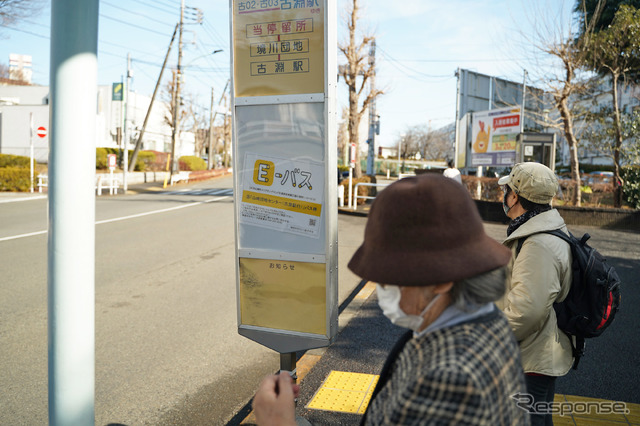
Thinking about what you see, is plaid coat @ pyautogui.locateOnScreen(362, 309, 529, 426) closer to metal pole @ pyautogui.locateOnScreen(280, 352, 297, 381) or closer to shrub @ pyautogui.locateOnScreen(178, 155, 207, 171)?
metal pole @ pyautogui.locateOnScreen(280, 352, 297, 381)

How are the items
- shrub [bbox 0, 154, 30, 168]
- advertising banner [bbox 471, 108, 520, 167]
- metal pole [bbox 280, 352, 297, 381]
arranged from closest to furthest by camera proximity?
metal pole [bbox 280, 352, 297, 381], advertising banner [bbox 471, 108, 520, 167], shrub [bbox 0, 154, 30, 168]

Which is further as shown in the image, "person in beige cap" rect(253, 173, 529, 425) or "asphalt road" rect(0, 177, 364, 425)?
"asphalt road" rect(0, 177, 364, 425)

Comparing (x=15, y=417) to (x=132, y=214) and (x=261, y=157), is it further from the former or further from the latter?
(x=132, y=214)

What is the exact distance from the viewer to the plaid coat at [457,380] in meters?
1.10

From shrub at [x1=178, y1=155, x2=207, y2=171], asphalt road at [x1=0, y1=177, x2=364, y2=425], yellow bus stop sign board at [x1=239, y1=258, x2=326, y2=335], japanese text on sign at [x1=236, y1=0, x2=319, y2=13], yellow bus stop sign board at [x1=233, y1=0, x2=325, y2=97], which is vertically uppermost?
shrub at [x1=178, y1=155, x2=207, y2=171]

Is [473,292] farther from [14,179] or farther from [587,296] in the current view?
[14,179]

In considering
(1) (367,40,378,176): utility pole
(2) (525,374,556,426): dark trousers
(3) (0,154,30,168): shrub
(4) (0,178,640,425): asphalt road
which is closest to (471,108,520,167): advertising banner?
(1) (367,40,378,176): utility pole

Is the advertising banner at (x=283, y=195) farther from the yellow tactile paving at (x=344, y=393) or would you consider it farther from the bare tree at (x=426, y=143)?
the bare tree at (x=426, y=143)

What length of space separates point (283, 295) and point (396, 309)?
1.98 m

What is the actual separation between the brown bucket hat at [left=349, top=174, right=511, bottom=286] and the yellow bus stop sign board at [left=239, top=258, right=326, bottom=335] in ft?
6.25

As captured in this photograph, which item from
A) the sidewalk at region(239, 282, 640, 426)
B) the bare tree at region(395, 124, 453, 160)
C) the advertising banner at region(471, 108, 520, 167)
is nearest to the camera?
the sidewalk at region(239, 282, 640, 426)

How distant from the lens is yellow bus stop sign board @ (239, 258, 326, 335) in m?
3.17

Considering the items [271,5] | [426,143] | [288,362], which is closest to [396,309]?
[288,362]

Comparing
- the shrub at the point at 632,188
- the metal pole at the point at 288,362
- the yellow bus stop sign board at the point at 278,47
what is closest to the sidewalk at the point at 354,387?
the metal pole at the point at 288,362
